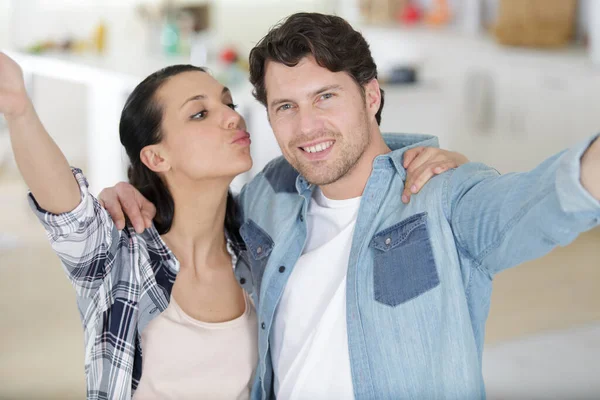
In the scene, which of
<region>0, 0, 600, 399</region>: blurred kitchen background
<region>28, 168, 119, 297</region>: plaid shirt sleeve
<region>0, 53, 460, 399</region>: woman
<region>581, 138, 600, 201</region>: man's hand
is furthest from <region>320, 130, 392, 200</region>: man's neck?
<region>0, 0, 600, 399</region>: blurred kitchen background

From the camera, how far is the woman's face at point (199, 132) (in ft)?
6.05

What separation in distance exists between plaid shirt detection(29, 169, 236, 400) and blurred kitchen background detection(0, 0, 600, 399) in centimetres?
140

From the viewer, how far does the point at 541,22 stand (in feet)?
16.6

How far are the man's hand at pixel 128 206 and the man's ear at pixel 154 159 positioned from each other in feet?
0.26

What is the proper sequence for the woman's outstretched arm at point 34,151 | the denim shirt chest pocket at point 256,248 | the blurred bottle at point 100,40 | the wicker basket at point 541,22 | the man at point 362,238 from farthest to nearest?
the blurred bottle at point 100,40 < the wicker basket at point 541,22 < the denim shirt chest pocket at point 256,248 < the man at point 362,238 < the woman's outstretched arm at point 34,151

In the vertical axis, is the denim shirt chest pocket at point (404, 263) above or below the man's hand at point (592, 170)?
below

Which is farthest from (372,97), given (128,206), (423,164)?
(128,206)

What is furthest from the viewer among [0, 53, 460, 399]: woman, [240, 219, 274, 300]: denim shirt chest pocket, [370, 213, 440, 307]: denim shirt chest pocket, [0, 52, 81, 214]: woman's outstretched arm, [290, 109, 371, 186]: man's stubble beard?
[240, 219, 274, 300]: denim shirt chest pocket

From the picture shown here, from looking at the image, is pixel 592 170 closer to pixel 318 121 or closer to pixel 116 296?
pixel 318 121

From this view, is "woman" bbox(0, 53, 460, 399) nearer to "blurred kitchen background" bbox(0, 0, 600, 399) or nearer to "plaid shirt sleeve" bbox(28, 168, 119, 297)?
"plaid shirt sleeve" bbox(28, 168, 119, 297)

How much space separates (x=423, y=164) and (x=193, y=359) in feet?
2.38

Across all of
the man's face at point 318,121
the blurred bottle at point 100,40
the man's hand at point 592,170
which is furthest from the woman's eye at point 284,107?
the blurred bottle at point 100,40

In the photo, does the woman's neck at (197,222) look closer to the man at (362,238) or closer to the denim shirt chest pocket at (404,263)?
the man at (362,238)

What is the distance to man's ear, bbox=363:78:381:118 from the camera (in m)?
1.81
